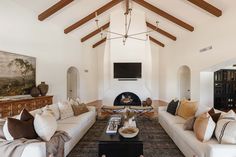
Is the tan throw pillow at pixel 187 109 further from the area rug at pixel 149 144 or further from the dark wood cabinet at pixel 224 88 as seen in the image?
the dark wood cabinet at pixel 224 88

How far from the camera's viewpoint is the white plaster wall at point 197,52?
498 centimetres

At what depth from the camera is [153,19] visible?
770cm

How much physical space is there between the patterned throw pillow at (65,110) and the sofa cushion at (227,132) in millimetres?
3156

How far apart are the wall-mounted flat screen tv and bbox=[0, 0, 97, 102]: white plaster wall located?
1995 mm

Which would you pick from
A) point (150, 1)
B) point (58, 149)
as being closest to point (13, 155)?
point (58, 149)

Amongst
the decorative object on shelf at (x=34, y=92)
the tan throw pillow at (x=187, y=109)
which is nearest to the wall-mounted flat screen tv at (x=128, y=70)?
the decorative object on shelf at (x=34, y=92)

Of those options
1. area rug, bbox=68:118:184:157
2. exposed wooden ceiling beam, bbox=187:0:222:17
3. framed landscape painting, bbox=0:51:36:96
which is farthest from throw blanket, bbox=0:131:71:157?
exposed wooden ceiling beam, bbox=187:0:222:17

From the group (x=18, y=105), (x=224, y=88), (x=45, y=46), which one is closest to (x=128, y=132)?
(x=18, y=105)

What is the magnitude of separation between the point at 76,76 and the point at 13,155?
23.0 feet

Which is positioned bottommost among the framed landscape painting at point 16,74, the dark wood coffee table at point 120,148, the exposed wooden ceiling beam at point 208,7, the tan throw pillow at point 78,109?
the dark wood coffee table at point 120,148

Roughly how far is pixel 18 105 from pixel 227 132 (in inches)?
176

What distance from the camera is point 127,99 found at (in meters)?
8.31

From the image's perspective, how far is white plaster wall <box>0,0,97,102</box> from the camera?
440 centimetres

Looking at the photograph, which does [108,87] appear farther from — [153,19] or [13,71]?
[13,71]
